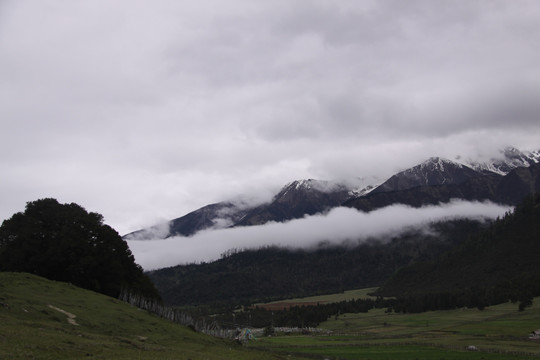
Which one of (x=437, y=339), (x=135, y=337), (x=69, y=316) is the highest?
(x=69, y=316)

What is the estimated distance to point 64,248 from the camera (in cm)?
8106

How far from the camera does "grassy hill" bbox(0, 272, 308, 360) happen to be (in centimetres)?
3316

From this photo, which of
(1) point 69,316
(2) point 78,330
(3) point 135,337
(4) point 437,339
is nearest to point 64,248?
(1) point 69,316

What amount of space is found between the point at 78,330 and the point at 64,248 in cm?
3980

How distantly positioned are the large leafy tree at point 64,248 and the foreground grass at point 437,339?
45102 millimetres

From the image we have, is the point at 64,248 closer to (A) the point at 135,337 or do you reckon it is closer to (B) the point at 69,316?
(B) the point at 69,316

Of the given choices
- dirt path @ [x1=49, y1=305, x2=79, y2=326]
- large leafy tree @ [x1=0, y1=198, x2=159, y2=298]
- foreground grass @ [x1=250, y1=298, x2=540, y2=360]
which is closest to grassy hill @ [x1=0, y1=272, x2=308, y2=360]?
dirt path @ [x1=49, y1=305, x2=79, y2=326]

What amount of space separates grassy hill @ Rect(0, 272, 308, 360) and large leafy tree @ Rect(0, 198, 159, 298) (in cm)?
1598

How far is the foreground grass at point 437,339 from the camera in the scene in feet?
302

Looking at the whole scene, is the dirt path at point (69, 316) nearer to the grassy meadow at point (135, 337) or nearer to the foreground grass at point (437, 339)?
the grassy meadow at point (135, 337)

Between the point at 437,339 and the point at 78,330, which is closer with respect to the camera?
the point at 78,330

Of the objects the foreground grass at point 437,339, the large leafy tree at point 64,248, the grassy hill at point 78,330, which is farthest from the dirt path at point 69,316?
the foreground grass at point 437,339

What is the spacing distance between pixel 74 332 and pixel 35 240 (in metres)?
46.6

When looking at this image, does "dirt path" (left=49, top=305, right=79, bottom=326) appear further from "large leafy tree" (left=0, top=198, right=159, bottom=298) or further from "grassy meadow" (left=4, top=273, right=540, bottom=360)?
"large leafy tree" (left=0, top=198, right=159, bottom=298)
